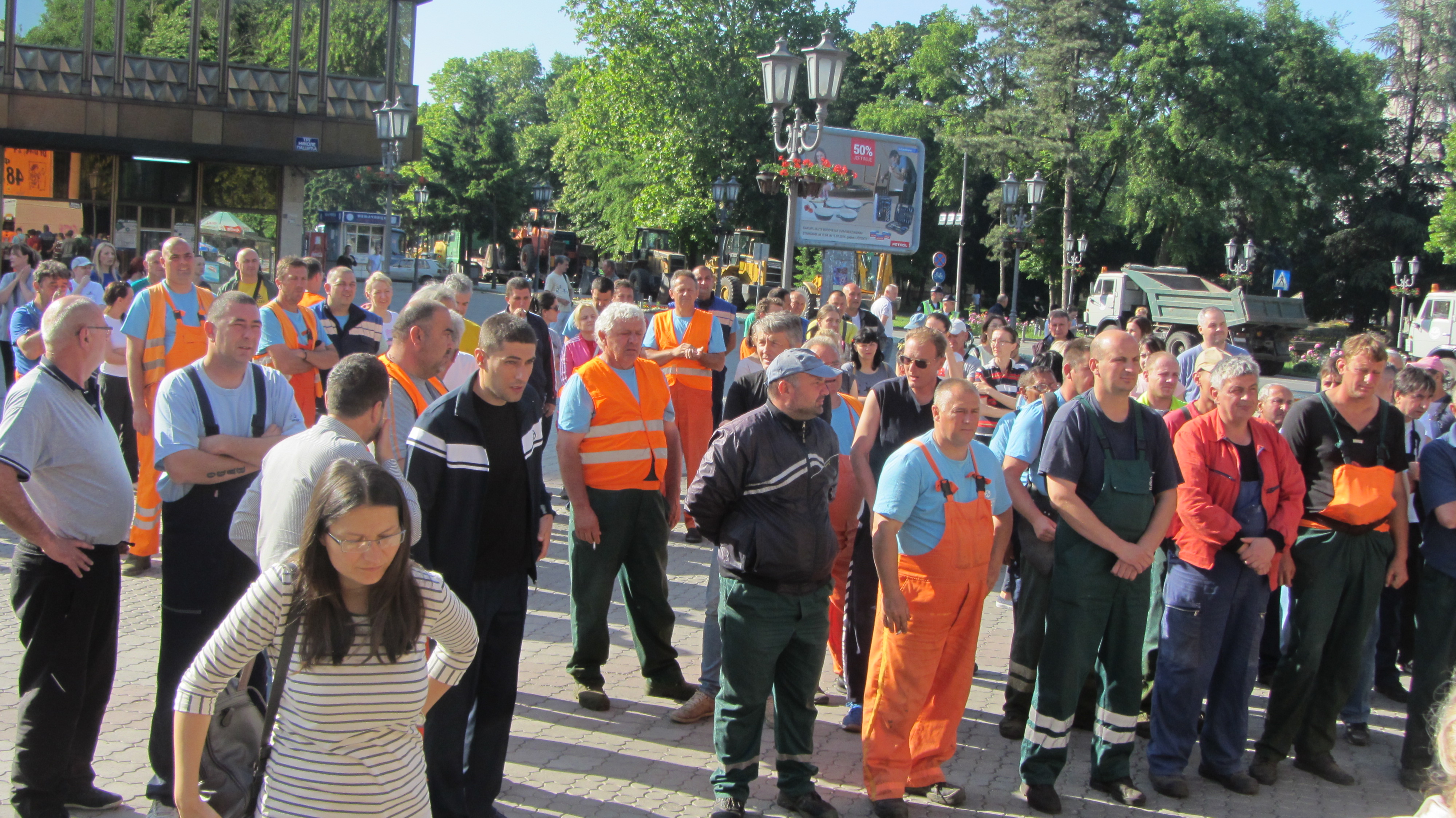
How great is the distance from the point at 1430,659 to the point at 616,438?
150 inches

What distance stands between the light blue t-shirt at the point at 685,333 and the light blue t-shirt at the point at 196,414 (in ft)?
14.7

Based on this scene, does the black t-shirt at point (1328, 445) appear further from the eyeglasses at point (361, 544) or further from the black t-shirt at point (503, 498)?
the eyeglasses at point (361, 544)

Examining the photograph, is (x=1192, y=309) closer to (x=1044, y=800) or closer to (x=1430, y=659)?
(x=1430, y=659)

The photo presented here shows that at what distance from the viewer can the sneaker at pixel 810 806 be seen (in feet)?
13.9

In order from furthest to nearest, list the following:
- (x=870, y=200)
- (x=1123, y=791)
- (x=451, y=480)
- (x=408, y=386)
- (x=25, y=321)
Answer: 1. (x=870, y=200)
2. (x=25, y=321)
3. (x=1123, y=791)
4. (x=408, y=386)
5. (x=451, y=480)

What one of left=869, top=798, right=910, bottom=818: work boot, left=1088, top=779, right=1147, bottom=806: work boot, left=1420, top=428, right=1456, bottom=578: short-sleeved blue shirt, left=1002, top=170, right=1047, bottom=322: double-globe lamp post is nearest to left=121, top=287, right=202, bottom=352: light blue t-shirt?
left=869, top=798, right=910, bottom=818: work boot

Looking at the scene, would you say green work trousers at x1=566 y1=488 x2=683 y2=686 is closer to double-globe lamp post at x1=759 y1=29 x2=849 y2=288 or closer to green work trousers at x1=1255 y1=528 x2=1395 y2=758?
green work trousers at x1=1255 y1=528 x2=1395 y2=758

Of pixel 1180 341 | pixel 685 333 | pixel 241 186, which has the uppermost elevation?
pixel 241 186

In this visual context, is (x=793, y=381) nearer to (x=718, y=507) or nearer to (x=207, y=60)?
(x=718, y=507)

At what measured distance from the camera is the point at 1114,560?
4.52 m

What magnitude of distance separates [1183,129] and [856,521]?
136ft

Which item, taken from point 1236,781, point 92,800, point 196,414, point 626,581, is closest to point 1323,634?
point 1236,781

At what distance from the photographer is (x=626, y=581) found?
5.39 metres

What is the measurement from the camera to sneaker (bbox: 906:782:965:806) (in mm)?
4504
